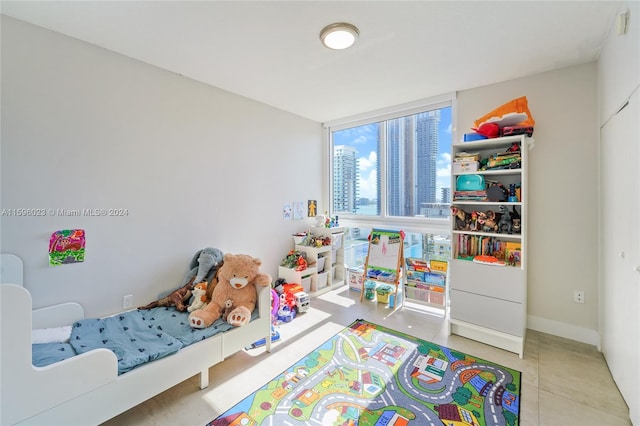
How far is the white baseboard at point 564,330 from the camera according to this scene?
2422mm

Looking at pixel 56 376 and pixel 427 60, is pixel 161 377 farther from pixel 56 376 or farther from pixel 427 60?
pixel 427 60

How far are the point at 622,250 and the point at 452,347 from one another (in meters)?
1.43

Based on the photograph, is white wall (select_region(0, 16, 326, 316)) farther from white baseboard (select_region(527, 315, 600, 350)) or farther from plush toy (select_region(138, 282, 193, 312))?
white baseboard (select_region(527, 315, 600, 350))

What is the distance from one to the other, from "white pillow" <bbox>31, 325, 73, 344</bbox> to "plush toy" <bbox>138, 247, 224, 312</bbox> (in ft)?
1.82

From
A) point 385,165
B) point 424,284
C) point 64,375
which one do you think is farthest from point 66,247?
point 385,165

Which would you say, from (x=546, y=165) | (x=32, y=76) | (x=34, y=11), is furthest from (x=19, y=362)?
(x=546, y=165)

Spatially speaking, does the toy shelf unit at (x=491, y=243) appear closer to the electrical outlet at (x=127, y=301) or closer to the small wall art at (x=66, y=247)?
the electrical outlet at (x=127, y=301)

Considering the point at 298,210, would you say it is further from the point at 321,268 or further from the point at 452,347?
the point at 452,347

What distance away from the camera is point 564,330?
2557 mm

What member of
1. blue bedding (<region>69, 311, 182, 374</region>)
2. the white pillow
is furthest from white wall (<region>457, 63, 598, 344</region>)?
the white pillow

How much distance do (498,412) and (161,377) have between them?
2.15m

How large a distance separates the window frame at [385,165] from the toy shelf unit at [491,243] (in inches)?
21.4

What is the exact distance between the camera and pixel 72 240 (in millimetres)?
2086

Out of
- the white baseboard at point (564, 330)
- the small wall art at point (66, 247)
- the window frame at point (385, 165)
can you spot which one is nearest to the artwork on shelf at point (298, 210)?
the window frame at point (385, 165)
